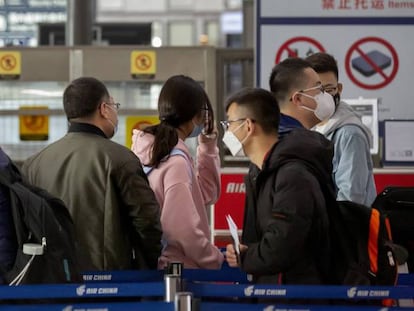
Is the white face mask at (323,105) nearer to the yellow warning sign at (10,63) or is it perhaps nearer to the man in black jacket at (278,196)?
the man in black jacket at (278,196)

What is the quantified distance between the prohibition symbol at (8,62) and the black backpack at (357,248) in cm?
525

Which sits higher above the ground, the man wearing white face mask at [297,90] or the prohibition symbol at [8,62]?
the prohibition symbol at [8,62]

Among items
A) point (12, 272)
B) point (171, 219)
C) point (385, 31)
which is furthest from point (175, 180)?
point (385, 31)

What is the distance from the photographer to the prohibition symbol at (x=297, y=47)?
7.00 m

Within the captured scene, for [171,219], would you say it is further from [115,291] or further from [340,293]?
[340,293]

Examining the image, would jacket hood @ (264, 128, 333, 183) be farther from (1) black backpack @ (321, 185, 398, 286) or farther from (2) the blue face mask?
(2) the blue face mask

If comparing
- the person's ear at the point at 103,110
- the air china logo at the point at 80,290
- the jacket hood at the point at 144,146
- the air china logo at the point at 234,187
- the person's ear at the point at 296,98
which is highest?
the person's ear at the point at 296,98

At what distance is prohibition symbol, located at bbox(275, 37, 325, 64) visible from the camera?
276 inches

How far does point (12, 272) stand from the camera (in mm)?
3336

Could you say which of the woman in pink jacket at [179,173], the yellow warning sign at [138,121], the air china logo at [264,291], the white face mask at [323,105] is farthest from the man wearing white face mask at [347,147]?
the yellow warning sign at [138,121]

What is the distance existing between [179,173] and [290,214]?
0.85m

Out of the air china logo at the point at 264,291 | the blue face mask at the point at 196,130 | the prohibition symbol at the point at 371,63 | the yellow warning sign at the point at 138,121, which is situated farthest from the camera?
the yellow warning sign at the point at 138,121

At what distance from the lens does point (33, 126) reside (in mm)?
8070

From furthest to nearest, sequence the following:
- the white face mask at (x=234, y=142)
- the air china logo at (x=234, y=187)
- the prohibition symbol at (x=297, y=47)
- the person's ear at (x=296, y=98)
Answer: the prohibition symbol at (x=297, y=47) < the air china logo at (x=234, y=187) < the person's ear at (x=296, y=98) < the white face mask at (x=234, y=142)
